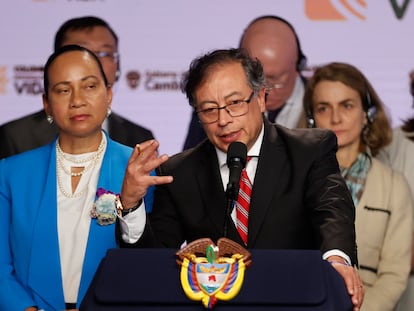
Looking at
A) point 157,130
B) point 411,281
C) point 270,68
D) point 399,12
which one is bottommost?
point 411,281

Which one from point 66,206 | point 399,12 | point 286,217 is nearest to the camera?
point 286,217

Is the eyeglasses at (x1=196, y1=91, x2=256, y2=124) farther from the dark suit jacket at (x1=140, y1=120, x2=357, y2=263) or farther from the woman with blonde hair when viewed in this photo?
the woman with blonde hair

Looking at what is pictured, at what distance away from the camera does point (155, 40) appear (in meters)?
4.82


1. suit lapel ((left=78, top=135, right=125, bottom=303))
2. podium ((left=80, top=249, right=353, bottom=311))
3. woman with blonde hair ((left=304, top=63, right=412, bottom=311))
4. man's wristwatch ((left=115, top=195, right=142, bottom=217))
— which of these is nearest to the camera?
podium ((left=80, top=249, right=353, bottom=311))

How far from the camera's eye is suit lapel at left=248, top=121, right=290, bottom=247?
2838 mm

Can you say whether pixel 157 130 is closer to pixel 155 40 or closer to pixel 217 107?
pixel 155 40

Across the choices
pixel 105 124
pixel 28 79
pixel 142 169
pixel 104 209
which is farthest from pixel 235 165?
pixel 28 79

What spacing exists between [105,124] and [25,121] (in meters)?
0.46

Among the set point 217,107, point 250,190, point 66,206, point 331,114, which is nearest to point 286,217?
point 250,190

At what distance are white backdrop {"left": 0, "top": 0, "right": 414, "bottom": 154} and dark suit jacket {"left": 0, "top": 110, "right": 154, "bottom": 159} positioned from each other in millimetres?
55

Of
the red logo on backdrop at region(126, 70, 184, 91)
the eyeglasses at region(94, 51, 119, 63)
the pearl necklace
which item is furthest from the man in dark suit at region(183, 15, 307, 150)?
the pearl necklace

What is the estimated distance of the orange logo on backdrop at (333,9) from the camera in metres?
4.75

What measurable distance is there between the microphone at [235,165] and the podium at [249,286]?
19 cm

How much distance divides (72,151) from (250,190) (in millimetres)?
764
